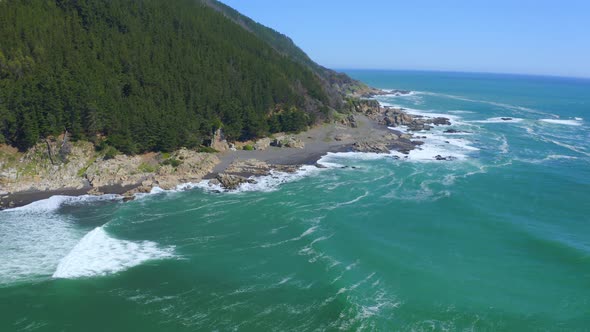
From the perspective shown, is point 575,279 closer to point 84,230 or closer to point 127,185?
point 84,230

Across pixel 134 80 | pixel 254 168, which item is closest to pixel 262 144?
pixel 254 168

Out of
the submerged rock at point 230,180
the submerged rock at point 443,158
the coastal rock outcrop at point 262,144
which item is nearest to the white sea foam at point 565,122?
the submerged rock at point 443,158

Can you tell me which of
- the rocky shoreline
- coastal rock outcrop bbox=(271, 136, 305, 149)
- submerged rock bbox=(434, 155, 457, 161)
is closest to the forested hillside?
the rocky shoreline

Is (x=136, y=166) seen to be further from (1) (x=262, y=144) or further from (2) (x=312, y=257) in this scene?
(2) (x=312, y=257)

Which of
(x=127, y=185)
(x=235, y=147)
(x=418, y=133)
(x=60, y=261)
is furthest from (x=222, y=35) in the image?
(x=60, y=261)

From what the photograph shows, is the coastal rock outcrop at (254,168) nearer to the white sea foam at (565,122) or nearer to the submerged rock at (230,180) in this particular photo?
the submerged rock at (230,180)

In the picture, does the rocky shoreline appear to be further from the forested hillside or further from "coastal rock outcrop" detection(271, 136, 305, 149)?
the forested hillside

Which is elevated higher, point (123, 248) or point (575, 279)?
point (123, 248)
